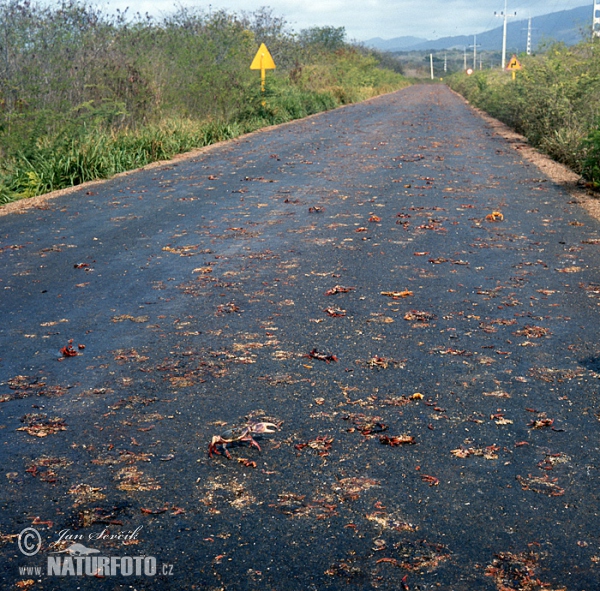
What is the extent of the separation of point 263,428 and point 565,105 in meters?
14.7

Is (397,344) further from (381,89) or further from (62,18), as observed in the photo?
(381,89)

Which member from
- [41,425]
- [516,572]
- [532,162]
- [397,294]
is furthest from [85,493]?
[532,162]

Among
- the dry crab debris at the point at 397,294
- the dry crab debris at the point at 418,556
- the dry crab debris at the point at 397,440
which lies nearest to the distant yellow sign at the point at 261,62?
the dry crab debris at the point at 397,294

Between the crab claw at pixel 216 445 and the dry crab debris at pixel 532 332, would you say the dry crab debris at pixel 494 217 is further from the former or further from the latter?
the crab claw at pixel 216 445

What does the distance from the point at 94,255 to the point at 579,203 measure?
21.8 feet

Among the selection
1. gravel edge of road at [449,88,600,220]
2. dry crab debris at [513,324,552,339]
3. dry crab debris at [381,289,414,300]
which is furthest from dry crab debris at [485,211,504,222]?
dry crab debris at [513,324,552,339]

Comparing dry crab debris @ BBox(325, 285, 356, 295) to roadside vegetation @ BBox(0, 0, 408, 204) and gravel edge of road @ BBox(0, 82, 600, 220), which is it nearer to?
gravel edge of road @ BBox(0, 82, 600, 220)

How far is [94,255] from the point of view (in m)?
7.96

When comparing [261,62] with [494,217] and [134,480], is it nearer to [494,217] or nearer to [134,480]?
[494,217]

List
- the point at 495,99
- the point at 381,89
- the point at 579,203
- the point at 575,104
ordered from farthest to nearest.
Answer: the point at 381,89 → the point at 495,99 → the point at 575,104 → the point at 579,203

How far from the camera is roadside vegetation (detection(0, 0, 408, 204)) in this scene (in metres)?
13.3

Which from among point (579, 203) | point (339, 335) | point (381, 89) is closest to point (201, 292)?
point (339, 335)

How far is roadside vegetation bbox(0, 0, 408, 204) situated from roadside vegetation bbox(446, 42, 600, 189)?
788 cm

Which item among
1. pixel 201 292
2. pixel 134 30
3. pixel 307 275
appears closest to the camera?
pixel 201 292
